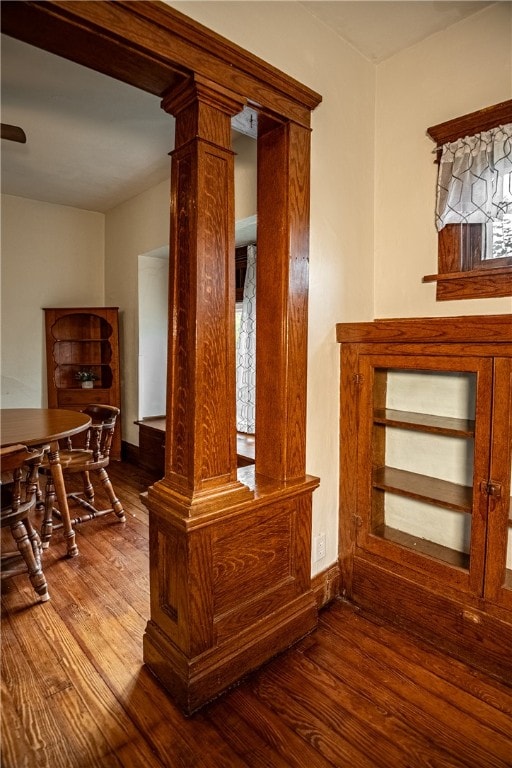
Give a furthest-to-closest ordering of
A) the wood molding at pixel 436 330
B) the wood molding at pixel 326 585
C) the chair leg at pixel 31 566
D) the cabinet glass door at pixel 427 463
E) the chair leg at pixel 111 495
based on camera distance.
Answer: the chair leg at pixel 111 495
the chair leg at pixel 31 566
the wood molding at pixel 326 585
the cabinet glass door at pixel 427 463
the wood molding at pixel 436 330

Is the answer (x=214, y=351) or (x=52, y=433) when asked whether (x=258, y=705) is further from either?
(x=52, y=433)

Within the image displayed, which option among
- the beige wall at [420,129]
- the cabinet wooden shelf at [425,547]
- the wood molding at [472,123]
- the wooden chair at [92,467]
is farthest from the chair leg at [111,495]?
the wood molding at [472,123]

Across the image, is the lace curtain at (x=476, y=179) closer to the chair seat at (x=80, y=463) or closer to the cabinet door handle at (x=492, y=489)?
the cabinet door handle at (x=492, y=489)

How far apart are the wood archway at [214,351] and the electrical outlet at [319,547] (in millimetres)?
234

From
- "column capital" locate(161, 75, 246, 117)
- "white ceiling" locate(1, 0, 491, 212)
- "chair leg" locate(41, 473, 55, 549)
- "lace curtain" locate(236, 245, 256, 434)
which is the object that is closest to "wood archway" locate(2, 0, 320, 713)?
"column capital" locate(161, 75, 246, 117)

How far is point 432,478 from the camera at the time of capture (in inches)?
86.2

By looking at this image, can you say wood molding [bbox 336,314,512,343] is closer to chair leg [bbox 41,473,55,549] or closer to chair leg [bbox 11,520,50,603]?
chair leg [bbox 11,520,50,603]

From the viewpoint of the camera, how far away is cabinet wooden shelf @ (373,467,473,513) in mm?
1950

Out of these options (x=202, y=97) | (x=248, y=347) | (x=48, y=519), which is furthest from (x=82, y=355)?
(x=202, y=97)

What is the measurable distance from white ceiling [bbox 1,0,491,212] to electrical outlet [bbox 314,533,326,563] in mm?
2482

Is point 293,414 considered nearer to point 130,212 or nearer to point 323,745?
point 323,745

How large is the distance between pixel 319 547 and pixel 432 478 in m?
0.68

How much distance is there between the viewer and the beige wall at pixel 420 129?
1952 millimetres

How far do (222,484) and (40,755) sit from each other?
3.43ft
